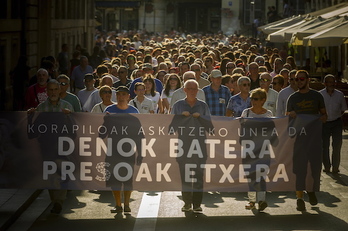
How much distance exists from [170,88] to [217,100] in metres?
1.31

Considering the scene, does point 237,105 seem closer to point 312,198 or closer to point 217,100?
point 217,100

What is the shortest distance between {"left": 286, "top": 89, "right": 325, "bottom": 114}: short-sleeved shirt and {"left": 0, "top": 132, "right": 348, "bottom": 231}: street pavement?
3.80ft

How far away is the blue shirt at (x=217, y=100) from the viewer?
1470cm

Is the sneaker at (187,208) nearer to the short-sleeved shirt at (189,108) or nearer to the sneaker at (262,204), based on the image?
the sneaker at (262,204)

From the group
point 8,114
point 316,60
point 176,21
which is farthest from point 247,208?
point 176,21

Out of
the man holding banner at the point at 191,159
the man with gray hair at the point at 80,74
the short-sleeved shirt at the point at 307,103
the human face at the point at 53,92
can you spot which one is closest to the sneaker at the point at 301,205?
the man holding banner at the point at 191,159

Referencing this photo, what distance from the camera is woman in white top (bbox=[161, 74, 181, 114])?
15695mm

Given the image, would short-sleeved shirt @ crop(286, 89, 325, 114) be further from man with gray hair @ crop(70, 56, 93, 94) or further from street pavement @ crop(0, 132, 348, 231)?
man with gray hair @ crop(70, 56, 93, 94)

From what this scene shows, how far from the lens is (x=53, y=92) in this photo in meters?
12.3

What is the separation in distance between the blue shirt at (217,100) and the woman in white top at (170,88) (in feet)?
3.22

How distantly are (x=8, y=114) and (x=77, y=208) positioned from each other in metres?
1.55

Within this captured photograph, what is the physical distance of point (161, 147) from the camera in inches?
456

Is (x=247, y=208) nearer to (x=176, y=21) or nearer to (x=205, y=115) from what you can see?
(x=205, y=115)

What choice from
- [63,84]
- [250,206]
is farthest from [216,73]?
[250,206]
